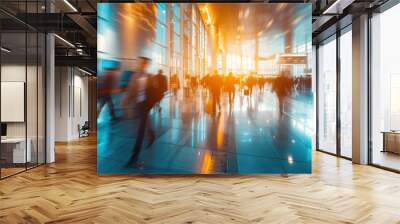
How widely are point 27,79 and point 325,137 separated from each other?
8171 millimetres

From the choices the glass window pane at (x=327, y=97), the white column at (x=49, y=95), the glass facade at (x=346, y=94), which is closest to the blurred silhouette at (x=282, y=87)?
the glass facade at (x=346, y=94)

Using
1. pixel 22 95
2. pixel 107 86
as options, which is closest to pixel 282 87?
pixel 107 86

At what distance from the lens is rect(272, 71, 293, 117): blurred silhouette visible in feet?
19.9

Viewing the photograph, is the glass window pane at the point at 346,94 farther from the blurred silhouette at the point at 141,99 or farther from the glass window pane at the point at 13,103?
the glass window pane at the point at 13,103

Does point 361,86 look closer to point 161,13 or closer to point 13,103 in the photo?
point 161,13

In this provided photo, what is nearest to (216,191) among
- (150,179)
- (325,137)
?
(150,179)

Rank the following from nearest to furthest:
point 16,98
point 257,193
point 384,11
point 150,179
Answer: point 257,193 < point 150,179 < point 16,98 < point 384,11

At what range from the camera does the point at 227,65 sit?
6.14m

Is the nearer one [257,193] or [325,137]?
[257,193]

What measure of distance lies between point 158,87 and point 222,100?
3.87 ft

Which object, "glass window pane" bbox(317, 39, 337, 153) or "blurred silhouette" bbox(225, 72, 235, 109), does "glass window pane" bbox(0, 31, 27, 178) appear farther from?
"glass window pane" bbox(317, 39, 337, 153)

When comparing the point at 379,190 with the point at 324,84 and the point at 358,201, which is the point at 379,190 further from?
the point at 324,84

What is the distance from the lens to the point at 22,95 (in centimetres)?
670

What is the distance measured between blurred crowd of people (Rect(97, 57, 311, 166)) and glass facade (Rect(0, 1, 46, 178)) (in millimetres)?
1779
